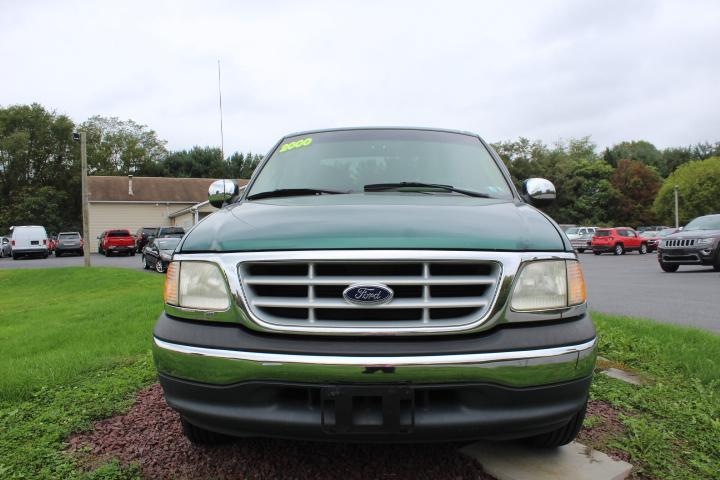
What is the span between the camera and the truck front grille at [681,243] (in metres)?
13.3

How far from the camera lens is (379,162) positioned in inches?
131

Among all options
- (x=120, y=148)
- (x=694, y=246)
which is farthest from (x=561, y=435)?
(x=120, y=148)

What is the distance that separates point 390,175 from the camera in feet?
10.6

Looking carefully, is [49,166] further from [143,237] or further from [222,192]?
[222,192]

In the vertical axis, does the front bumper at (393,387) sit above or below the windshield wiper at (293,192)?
below

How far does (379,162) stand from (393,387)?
5.95ft

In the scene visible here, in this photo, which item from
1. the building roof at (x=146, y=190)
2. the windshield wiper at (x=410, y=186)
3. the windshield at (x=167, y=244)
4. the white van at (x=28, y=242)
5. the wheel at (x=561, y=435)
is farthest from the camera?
the building roof at (x=146, y=190)

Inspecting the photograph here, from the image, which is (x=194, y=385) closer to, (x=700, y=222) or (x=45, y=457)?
(x=45, y=457)

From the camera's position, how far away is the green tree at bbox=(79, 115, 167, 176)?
58.7 meters

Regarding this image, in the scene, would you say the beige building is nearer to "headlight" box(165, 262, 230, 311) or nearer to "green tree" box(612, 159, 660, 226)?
"green tree" box(612, 159, 660, 226)

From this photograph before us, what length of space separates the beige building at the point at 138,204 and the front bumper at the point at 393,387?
39385mm

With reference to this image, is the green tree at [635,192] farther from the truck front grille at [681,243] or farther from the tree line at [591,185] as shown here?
the truck front grille at [681,243]

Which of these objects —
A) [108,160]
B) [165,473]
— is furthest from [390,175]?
[108,160]

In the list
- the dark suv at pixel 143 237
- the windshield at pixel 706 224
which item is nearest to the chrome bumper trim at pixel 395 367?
the windshield at pixel 706 224
